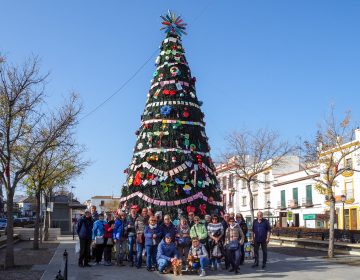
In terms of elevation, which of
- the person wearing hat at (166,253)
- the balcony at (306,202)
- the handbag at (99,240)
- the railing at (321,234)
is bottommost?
the railing at (321,234)

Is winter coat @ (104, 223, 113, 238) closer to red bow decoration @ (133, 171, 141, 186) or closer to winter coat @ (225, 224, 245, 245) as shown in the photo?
red bow decoration @ (133, 171, 141, 186)

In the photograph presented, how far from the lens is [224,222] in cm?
1378

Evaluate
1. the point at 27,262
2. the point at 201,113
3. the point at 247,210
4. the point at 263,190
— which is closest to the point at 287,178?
the point at 263,190

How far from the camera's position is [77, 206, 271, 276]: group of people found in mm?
12258

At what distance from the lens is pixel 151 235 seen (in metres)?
12.6

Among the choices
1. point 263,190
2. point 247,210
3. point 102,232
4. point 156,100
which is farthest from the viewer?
point 247,210

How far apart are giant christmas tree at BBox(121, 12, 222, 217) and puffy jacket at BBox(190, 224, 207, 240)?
174cm

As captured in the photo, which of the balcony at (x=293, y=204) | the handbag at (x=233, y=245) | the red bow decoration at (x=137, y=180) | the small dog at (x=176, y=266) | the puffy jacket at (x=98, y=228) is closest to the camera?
the small dog at (x=176, y=266)

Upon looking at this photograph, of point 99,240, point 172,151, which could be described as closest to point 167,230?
point 99,240

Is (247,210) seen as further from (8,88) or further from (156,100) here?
(8,88)

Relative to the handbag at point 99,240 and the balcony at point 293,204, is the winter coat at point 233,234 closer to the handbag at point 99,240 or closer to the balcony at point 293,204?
the handbag at point 99,240

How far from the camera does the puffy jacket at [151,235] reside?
1258 cm

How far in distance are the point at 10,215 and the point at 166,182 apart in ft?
16.0

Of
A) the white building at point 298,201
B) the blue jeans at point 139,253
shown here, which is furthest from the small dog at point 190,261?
the white building at point 298,201
